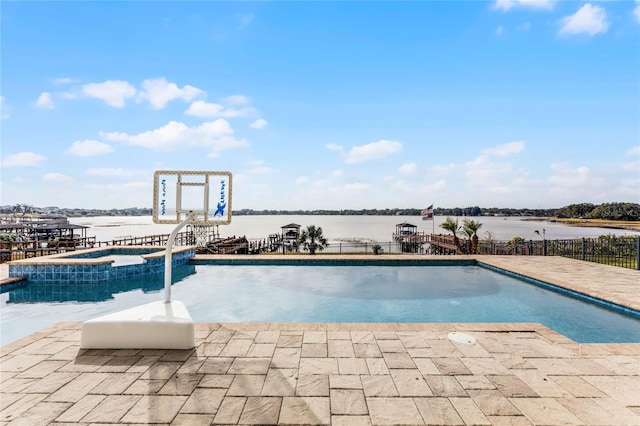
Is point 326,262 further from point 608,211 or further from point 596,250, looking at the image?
point 608,211

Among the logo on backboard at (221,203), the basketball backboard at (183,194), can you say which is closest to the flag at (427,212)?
the logo on backboard at (221,203)

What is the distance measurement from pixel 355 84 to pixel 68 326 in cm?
1482

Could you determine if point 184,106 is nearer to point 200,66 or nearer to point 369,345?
point 200,66

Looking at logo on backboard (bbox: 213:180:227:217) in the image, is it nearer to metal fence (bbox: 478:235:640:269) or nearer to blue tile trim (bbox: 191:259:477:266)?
blue tile trim (bbox: 191:259:477:266)

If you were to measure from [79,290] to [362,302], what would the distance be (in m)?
7.27

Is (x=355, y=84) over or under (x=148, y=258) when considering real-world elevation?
over

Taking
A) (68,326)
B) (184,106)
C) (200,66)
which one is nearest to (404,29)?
(200,66)

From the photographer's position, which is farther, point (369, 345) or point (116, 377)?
point (369, 345)

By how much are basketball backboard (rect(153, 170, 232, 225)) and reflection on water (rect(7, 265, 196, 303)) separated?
4.52 meters

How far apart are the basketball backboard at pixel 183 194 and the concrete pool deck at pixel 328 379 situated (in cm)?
175

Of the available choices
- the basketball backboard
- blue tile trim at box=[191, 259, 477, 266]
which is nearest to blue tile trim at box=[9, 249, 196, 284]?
blue tile trim at box=[191, 259, 477, 266]

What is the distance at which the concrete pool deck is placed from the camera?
2.48 m

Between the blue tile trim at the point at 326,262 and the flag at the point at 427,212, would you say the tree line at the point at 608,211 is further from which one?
the blue tile trim at the point at 326,262

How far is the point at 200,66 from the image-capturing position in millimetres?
12078
